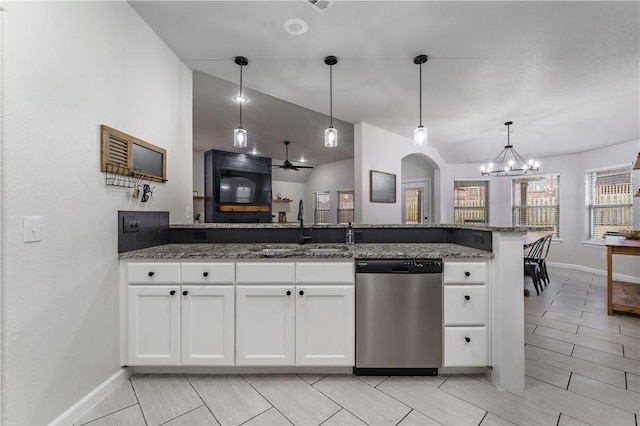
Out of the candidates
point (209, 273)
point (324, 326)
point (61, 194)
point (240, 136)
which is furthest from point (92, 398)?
point (240, 136)

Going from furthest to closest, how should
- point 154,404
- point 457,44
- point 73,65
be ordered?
1. point 457,44
2. point 154,404
3. point 73,65

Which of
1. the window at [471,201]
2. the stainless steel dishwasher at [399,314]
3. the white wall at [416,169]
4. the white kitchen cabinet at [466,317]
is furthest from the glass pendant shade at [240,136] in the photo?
the window at [471,201]

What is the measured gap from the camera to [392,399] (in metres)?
1.73

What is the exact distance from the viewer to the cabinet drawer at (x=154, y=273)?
1913 mm

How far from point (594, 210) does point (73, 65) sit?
8.07 metres

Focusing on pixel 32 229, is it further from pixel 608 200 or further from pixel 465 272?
pixel 608 200

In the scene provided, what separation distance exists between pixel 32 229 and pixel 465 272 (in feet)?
8.29

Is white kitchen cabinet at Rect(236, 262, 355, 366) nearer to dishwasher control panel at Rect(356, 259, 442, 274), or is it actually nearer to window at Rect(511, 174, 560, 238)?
dishwasher control panel at Rect(356, 259, 442, 274)

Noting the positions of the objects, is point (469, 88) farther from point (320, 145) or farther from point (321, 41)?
point (320, 145)

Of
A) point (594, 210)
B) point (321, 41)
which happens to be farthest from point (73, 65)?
point (594, 210)

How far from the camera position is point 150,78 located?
2.24 metres

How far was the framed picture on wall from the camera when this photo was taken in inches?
184

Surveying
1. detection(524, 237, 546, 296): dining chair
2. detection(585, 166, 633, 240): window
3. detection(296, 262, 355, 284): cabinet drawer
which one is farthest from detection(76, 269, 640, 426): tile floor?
detection(585, 166, 633, 240): window

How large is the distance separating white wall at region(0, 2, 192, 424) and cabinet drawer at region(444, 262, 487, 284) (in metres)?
2.32
